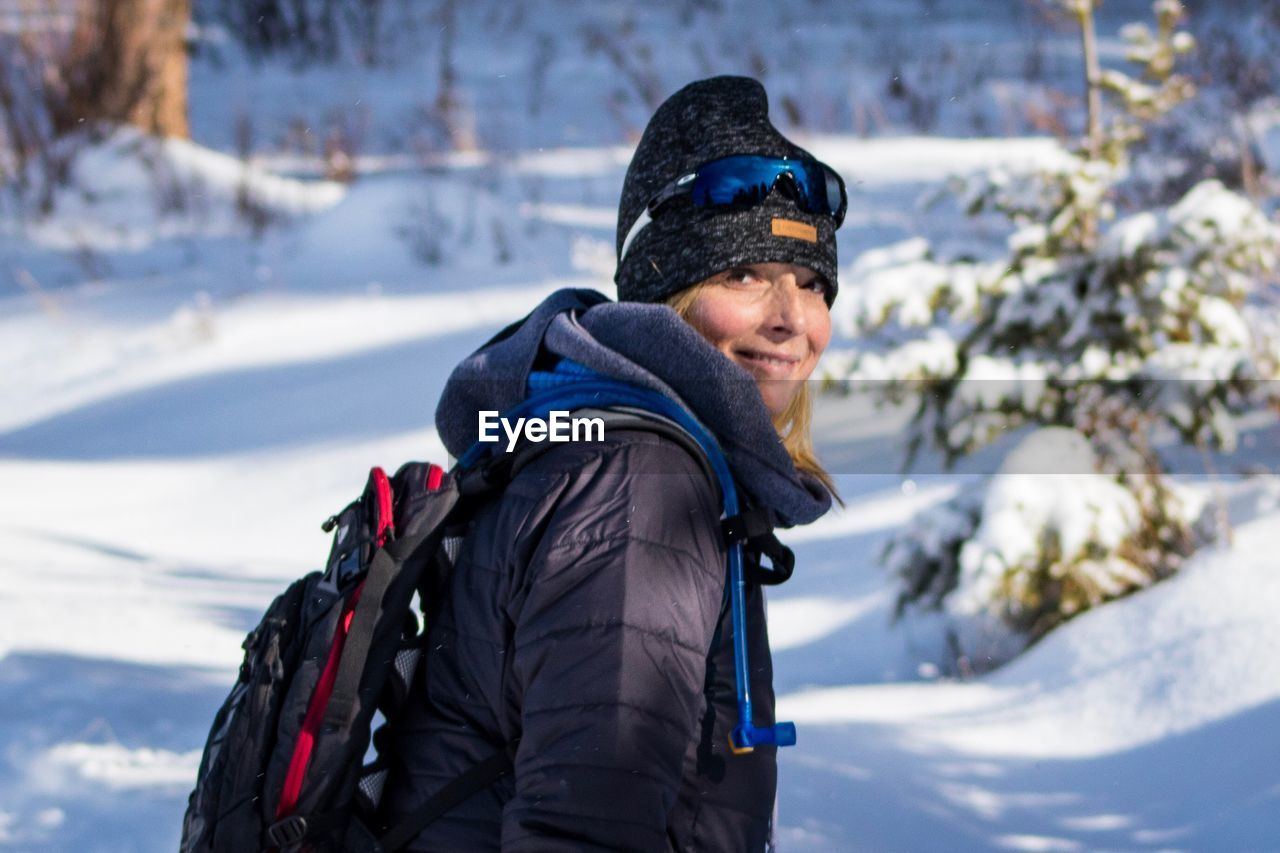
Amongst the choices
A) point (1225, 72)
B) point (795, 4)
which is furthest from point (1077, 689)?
point (795, 4)

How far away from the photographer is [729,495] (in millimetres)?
1318

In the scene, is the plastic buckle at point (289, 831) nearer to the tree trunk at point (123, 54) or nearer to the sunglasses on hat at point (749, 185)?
the sunglasses on hat at point (749, 185)

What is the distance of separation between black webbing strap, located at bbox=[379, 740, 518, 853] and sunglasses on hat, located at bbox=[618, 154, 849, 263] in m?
0.68

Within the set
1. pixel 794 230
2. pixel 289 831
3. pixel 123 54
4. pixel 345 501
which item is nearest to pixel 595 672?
pixel 289 831

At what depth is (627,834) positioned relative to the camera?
44.9 inches

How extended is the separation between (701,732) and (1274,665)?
90.1 inches

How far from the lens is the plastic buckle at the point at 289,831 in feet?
4.19

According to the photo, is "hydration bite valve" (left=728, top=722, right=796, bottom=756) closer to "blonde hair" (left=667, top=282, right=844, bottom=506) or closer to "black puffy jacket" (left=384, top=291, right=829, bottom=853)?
"black puffy jacket" (left=384, top=291, right=829, bottom=853)

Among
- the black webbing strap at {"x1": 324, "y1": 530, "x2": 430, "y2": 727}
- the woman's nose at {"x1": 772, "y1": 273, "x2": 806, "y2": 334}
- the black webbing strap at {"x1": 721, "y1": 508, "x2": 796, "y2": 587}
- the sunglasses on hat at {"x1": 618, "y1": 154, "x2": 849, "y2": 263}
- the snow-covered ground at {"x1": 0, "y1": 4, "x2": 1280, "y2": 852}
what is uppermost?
the sunglasses on hat at {"x1": 618, "y1": 154, "x2": 849, "y2": 263}

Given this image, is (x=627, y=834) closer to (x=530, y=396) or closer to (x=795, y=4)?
(x=530, y=396)

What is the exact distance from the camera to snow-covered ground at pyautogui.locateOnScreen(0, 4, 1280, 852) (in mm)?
2824

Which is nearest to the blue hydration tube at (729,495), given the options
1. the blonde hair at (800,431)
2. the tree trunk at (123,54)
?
the blonde hair at (800,431)

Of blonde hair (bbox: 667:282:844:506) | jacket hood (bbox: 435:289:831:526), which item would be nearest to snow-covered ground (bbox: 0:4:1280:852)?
blonde hair (bbox: 667:282:844:506)

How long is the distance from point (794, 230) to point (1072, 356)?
3185 mm
